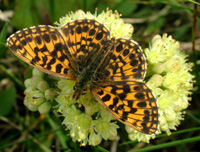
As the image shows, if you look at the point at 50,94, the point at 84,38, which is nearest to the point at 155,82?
the point at 84,38

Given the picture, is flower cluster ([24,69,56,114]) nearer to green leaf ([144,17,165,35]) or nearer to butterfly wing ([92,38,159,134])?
butterfly wing ([92,38,159,134])

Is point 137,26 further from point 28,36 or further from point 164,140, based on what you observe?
point 28,36

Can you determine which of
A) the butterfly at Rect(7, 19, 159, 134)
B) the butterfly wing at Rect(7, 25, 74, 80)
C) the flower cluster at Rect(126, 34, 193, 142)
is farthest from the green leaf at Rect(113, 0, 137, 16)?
the butterfly wing at Rect(7, 25, 74, 80)

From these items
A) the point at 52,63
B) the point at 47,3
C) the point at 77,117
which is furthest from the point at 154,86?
the point at 47,3

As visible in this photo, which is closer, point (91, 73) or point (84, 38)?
point (91, 73)

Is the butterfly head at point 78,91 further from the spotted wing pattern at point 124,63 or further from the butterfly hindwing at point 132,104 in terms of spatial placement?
the spotted wing pattern at point 124,63

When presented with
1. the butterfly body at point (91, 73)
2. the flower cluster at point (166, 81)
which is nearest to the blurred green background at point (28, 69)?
the flower cluster at point (166, 81)

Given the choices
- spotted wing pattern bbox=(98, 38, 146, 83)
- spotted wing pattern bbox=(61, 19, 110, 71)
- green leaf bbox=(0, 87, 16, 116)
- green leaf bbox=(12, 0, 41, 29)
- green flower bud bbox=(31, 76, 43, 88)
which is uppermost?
green leaf bbox=(12, 0, 41, 29)

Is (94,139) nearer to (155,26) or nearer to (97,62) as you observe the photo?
(97,62)
